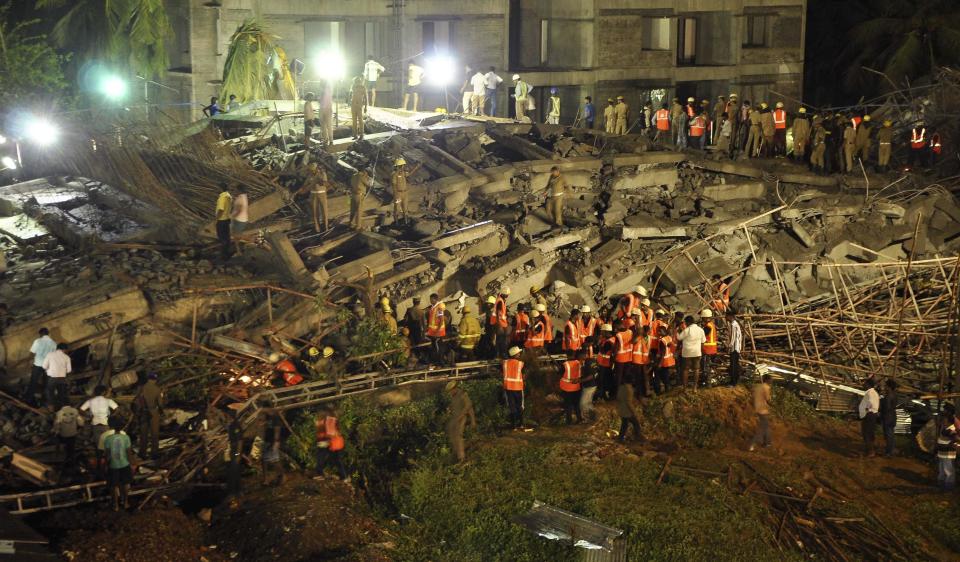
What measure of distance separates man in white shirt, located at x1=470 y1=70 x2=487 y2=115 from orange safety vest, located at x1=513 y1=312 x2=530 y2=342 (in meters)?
13.4

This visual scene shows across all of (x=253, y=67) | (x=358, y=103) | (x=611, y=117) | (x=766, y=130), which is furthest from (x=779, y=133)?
(x=253, y=67)

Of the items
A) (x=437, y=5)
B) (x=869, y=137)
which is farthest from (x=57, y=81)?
(x=869, y=137)

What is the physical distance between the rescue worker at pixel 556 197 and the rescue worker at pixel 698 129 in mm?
6260

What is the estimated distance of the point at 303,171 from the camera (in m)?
22.8

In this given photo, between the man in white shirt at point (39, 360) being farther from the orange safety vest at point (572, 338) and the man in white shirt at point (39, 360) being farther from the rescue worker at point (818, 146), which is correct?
the rescue worker at point (818, 146)

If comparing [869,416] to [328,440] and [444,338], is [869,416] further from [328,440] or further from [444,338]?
[328,440]

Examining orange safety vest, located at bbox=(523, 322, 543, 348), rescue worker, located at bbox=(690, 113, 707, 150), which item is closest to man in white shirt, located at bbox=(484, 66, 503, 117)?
rescue worker, located at bbox=(690, 113, 707, 150)

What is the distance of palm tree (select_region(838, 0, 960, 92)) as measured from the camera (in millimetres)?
37250

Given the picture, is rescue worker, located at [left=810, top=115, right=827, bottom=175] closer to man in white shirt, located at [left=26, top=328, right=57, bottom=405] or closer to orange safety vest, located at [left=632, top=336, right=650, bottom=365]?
orange safety vest, located at [left=632, top=336, right=650, bottom=365]

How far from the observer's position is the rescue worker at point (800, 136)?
89.1 feet

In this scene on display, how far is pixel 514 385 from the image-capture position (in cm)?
1611

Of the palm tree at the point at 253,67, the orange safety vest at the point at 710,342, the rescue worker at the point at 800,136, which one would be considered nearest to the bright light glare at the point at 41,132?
the palm tree at the point at 253,67

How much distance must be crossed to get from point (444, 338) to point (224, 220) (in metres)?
4.93

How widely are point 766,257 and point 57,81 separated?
20.6 meters
